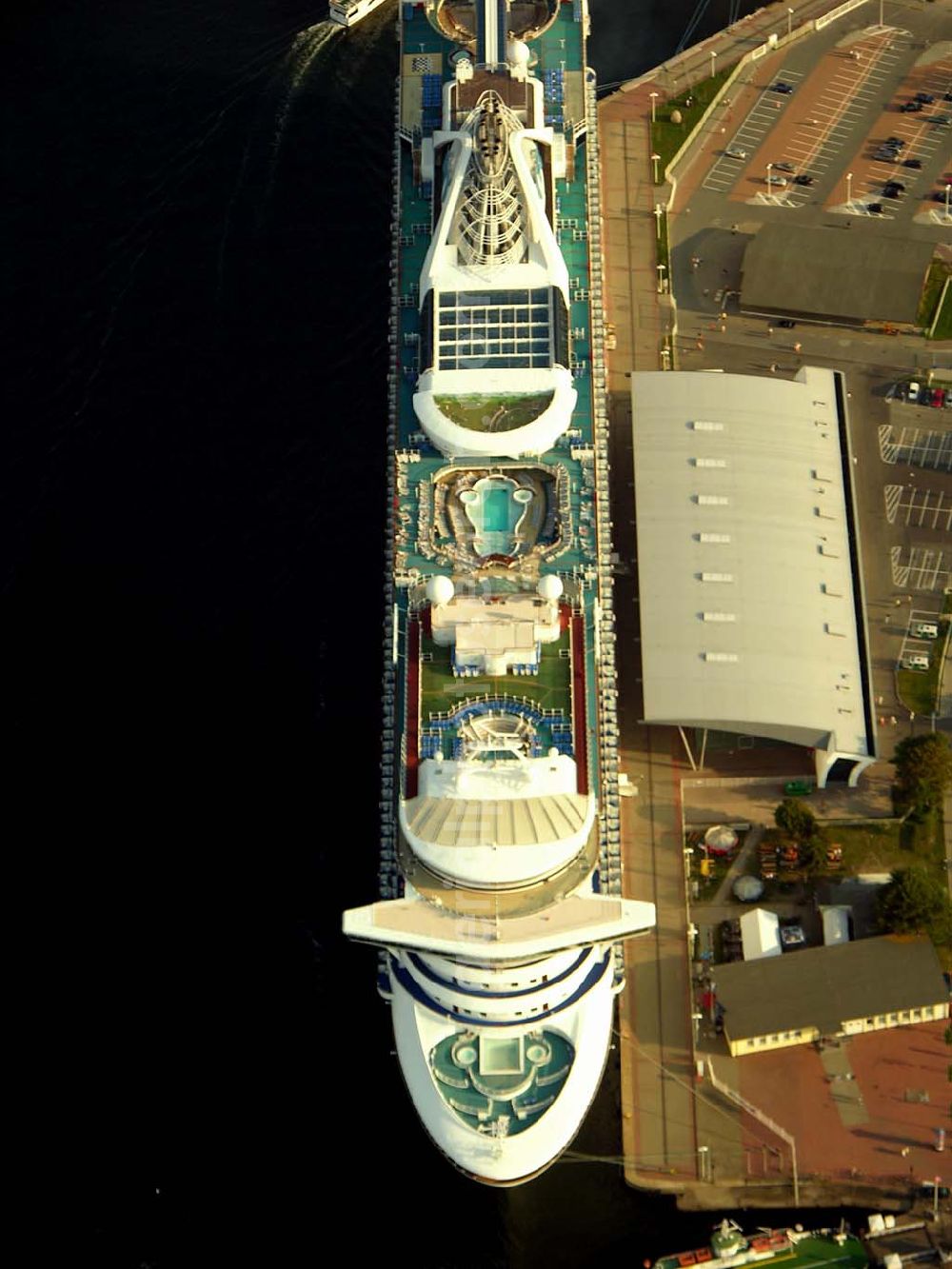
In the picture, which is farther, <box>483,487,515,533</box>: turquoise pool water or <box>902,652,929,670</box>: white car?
<box>902,652,929,670</box>: white car

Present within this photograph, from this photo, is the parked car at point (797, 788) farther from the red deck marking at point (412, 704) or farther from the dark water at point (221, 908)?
the red deck marking at point (412, 704)

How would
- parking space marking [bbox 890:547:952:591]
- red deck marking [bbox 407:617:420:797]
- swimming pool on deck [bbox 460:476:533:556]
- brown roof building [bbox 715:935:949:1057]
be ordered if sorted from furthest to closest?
parking space marking [bbox 890:547:952:591], swimming pool on deck [bbox 460:476:533:556], brown roof building [bbox 715:935:949:1057], red deck marking [bbox 407:617:420:797]

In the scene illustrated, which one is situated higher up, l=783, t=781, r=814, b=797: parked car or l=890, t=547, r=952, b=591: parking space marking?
l=890, t=547, r=952, b=591: parking space marking

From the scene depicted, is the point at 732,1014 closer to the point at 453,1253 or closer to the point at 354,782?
the point at 453,1253

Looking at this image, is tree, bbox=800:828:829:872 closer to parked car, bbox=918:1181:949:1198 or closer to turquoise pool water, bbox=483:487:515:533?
parked car, bbox=918:1181:949:1198

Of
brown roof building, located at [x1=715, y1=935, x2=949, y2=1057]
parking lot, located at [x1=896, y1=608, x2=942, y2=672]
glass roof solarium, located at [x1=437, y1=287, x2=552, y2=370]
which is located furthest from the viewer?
parking lot, located at [x1=896, y1=608, x2=942, y2=672]

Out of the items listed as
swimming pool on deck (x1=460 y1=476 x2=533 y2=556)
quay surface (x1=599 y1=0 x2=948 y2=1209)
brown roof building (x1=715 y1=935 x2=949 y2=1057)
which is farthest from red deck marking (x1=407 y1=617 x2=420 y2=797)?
brown roof building (x1=715 y1=935 x2=949 y2=1057)

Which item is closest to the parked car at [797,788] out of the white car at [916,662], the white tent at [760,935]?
the white tent at [760,935]
